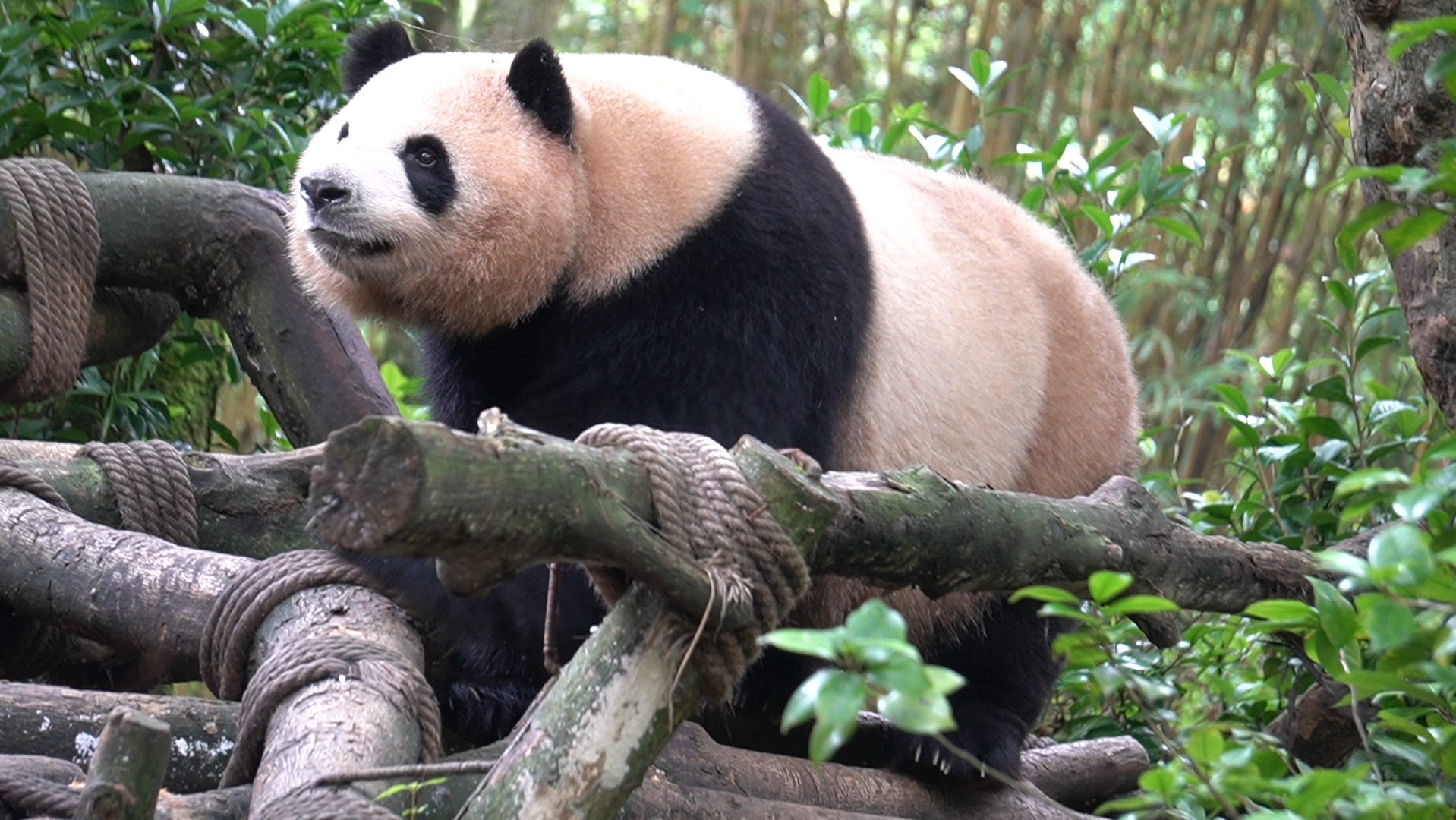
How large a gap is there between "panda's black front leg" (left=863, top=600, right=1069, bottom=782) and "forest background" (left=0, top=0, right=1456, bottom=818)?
241mm

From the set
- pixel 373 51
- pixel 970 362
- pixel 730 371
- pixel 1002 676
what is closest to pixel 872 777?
pixel 1002 676

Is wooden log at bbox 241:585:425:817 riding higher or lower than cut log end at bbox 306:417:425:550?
lower

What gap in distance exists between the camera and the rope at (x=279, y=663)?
227 centimetres

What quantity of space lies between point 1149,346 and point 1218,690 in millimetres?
4453

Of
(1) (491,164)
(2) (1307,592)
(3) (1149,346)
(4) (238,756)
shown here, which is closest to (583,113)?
(1) (491,164)

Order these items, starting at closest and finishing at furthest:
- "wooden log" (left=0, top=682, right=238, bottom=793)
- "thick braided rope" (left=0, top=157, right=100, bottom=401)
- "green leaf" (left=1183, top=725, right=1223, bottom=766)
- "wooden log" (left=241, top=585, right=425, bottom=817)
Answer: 1. "green leaf" (left=1183, top=725, right=1223, bottom=766)
2. "wooden log" (left=241, top=585, right=425, bottom=817)
3. "wooden log" (left=0, top=682, right=238, bottom=793)
4. "thick braided rope" (left=0, top=157, right=100, bottom=401)

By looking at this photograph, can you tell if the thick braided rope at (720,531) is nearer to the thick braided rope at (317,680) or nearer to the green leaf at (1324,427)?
the thick braided rope at (317,680)

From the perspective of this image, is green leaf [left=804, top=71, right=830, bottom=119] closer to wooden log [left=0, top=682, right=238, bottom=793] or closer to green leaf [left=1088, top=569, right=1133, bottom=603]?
wooden log [left=0, top=682, right=238, bottom=793]

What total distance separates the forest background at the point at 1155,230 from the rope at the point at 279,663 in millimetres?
1135

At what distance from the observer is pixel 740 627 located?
200 centimetres

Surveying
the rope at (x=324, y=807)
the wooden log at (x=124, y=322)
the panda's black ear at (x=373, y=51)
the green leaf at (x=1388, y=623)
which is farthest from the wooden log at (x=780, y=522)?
Answer: the wooden log at (x=124, y=322)

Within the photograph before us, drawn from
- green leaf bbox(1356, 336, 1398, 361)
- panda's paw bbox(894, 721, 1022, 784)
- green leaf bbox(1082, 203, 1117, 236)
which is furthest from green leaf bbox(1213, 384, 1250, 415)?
panda's paw bbox(894, 721, 1022, 784)

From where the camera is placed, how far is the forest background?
77.6 inches

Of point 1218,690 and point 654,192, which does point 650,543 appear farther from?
point 1218,690
